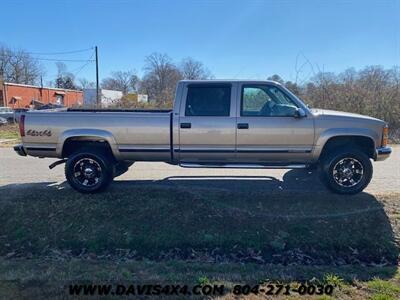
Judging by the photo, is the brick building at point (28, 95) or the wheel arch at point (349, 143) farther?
the brick building at point (28, 95)

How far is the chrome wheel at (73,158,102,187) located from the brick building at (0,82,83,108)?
3957 cm

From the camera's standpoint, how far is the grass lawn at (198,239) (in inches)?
147

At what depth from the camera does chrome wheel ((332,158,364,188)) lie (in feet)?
18.5

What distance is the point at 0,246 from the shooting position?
4.66 meters

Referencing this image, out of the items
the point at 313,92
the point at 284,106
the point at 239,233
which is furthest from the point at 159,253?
the point at 313,92

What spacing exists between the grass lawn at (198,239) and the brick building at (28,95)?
133ft

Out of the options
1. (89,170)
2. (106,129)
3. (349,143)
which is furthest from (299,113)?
(89,170)

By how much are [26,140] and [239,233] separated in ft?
13.6

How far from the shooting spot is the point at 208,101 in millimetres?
5828

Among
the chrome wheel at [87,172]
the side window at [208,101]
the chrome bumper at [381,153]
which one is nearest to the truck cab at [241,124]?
the side window at [208,101]

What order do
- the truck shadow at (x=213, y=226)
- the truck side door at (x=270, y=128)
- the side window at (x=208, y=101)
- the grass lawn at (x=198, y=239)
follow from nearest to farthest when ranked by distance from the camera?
the grass lawn at (x=198, y=239) < the truck shadow at (x=213, y=226) < the truck side door at (x=270, y=128) < the side window at (x=208, y=101)

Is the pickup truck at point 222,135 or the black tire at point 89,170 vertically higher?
the pickup truck at point 222,135

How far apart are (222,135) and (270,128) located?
85 cm

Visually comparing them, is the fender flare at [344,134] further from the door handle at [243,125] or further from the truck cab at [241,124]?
the door handle at [243,125]
